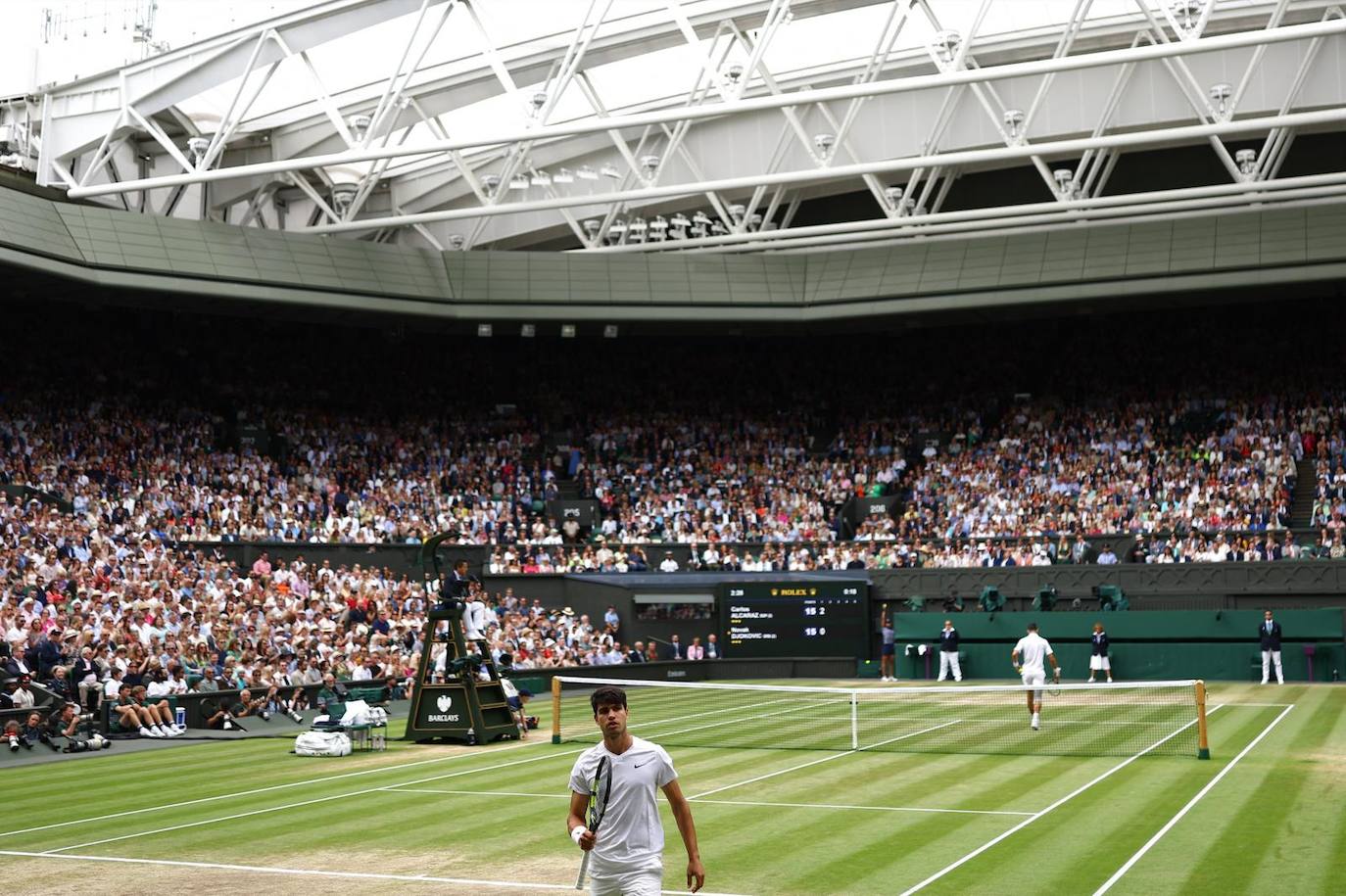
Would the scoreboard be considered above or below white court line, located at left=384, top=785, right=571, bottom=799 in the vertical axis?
above

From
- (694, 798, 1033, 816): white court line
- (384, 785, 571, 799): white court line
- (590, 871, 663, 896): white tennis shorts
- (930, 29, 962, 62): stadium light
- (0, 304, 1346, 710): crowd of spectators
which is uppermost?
(930, 29, 962, 62): stadium light

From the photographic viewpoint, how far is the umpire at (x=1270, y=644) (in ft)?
116

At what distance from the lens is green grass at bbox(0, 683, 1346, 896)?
12.6 m

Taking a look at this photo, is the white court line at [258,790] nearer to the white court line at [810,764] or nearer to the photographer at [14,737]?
the white court line at [810,764]

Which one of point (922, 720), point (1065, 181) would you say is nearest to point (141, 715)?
point (922, 720)

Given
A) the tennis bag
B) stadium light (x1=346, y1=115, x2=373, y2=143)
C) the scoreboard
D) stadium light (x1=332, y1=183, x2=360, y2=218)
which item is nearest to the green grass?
the tennis bag

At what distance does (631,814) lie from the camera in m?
7.88

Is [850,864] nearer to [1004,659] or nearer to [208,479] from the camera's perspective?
[1004,659]

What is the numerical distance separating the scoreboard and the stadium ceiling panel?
10.2m

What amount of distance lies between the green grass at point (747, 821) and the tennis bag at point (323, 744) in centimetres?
32

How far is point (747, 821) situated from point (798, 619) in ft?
86.9

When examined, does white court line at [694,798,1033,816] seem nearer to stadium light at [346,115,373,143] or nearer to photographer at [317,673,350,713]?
photographer at [317,673,350,713]

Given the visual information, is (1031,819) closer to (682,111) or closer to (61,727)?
(61,727)

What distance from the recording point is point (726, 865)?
517 inches
